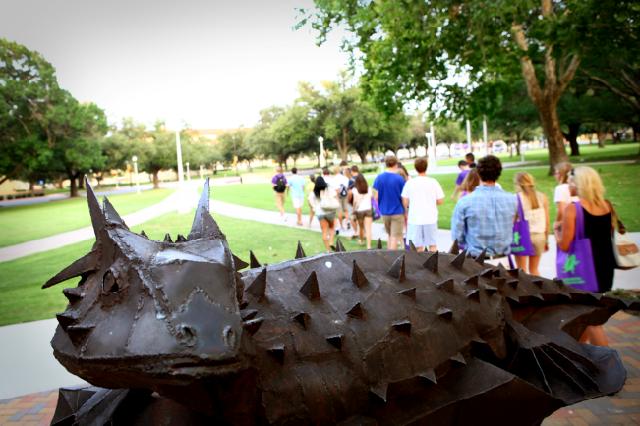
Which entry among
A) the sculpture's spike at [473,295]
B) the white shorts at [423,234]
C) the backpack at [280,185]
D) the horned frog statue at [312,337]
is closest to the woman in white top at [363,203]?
the white shorts at [423,234]

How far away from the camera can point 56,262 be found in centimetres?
888

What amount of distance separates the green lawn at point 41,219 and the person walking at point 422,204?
516cm

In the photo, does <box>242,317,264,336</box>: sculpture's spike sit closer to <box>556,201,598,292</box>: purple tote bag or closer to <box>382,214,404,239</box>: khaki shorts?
<box>556,201,598,292</box>: purple tote bag

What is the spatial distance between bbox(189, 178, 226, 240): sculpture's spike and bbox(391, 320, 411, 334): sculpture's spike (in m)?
1.07

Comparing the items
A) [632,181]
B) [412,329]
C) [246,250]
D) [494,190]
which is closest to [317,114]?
[632,181]

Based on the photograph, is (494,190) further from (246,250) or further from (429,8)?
(429,8)

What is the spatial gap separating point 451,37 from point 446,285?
13.3 metres

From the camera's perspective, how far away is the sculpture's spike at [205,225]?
6.72 feet

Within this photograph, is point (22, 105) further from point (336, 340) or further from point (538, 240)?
point (538, 240)

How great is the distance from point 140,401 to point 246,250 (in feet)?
29.1

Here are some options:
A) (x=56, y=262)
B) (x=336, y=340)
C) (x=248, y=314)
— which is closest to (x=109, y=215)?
(x=248, y=314)

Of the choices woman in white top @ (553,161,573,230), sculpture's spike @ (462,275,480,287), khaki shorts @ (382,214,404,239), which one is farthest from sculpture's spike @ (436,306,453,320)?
khaki shorts @ (382,214,404,239)

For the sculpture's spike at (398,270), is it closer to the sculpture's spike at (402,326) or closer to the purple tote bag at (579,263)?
the sculpture's spike at (402,326)

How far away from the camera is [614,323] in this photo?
5715 millimetres
